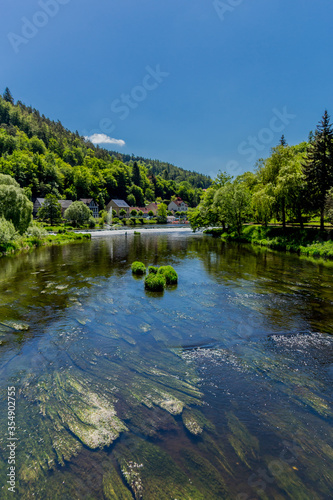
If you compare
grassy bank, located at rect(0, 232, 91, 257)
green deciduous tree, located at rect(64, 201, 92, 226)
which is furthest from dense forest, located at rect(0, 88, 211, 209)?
grassy bank, located at rect(0, 232, 91, 257)

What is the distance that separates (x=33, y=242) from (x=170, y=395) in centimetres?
3961

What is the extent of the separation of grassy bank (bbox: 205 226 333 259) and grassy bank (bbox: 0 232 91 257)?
32.2 metres

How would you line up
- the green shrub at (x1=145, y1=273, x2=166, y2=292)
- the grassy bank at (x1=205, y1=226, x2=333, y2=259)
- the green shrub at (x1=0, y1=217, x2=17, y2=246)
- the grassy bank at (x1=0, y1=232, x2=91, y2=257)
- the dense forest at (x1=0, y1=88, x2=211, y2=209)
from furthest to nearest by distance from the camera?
the dense forest at (x1=0, y1=88, x2=211, y2=209)
the grassy bank at (x1=0, y1=232, x2=91, y2=257)
the green shrub at (x1=0, y1=217, x2=17, y2=246)
the grassy bank at (x1=205, y1=226, x2=333, y2=259)
the green shrub at (x1=145, y1=273, x2=166, y2=292)

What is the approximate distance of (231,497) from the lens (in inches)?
176

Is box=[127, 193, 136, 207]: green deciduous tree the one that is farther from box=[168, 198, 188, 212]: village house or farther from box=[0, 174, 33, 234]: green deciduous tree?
box=[0, 174, 33, 234]: green deciduous tree

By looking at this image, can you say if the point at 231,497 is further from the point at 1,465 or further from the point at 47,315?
the point at 47,315

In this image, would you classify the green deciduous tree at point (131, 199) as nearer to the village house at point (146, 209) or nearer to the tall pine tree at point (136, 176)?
the village house at point (146, 209)

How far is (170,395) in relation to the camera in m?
7.00

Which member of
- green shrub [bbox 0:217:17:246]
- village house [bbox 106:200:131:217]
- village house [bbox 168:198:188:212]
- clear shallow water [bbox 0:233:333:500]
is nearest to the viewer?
clear shallow water [bbox 0:233:333:500]

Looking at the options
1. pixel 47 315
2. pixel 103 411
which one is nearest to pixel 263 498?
pixel 103 411

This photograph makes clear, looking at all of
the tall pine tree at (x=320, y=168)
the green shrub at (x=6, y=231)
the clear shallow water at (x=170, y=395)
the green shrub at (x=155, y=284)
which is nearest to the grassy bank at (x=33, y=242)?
the green shrub at (x=6, y=231)

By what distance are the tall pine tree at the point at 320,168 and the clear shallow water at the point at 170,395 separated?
23.2 metres

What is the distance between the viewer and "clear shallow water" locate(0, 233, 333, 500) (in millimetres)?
4824

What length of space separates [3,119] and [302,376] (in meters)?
217
